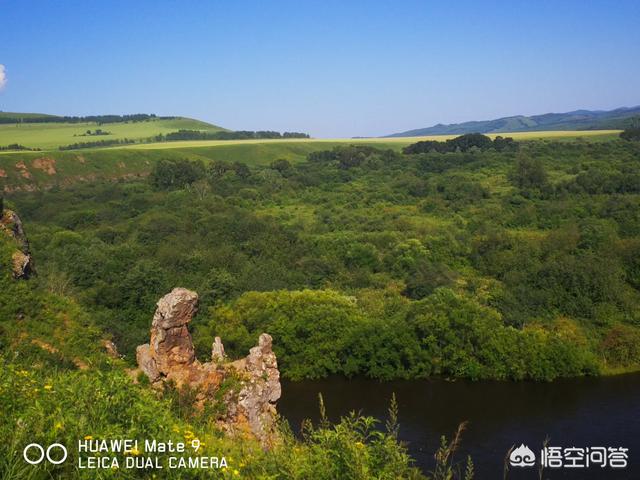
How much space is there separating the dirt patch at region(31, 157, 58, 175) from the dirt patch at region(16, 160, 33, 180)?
1.87 m

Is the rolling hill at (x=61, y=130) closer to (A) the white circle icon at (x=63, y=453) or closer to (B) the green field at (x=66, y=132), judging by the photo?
(B) the green field at (x=66, y=132)

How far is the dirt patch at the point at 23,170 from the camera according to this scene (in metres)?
99.0

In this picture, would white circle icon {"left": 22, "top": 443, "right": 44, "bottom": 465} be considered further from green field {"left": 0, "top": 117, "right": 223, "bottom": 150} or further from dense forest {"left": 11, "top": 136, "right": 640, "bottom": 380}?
green field {"left": 0, "top": 117, "right": 223, "bottom": 150}

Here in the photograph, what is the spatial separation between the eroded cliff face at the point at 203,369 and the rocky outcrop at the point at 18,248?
11792 millimetres

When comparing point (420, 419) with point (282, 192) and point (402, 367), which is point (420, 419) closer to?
point (402, 367)

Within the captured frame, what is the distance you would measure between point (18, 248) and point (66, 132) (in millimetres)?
153705

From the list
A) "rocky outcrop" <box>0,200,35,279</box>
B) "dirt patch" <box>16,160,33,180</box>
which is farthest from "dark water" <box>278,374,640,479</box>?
"dirt patch" <box>16,160,33,180</box>

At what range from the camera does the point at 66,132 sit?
166 m

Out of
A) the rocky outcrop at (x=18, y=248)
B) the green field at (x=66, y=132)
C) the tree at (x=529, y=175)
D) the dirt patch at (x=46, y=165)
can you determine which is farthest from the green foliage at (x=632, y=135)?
the green field at (x=66, y=132)

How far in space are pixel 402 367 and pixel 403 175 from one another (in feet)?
222

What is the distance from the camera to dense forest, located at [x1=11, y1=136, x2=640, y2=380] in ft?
112

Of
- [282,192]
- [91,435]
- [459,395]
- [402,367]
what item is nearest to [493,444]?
[459,395]

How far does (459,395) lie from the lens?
31344mm

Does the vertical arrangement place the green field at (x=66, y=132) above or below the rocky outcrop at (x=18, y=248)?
above
